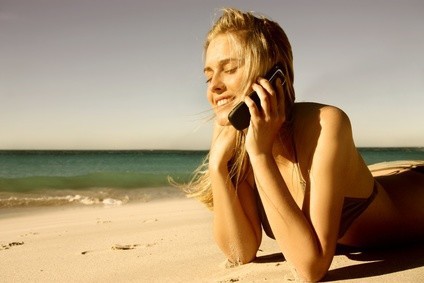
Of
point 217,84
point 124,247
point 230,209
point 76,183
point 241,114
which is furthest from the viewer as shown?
point 76,183

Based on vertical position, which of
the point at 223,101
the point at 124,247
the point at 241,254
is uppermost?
the point at 223,101

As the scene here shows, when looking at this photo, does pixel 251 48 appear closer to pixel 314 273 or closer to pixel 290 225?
pixel 290 225

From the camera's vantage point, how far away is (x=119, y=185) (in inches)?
568

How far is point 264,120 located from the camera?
2.20 m

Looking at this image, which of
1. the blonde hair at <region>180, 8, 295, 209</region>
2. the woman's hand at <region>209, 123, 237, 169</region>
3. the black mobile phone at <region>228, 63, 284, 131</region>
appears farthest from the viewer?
the woman's hand at <region>209, 123, 237, 169</region>

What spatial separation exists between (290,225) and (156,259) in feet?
4.51

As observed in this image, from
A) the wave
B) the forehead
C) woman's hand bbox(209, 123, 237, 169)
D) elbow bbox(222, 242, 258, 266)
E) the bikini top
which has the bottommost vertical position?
the wave

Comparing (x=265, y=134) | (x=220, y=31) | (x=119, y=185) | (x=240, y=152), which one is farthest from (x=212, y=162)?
(x=119, y=185)

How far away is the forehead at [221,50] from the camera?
2.49 m

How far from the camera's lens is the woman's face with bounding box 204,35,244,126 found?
247 centimetres

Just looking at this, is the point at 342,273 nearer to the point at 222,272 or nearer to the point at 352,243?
the point at 352,243

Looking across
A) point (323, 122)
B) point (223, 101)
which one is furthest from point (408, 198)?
point (223, 101)

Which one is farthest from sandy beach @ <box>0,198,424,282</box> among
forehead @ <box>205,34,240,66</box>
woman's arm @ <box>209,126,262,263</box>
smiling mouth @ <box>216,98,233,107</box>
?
forehead @ <box>205,34,240,66</box>

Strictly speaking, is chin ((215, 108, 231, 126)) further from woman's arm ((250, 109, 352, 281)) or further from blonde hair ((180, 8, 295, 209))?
woman's arm ((250, 109, 352, 281))
